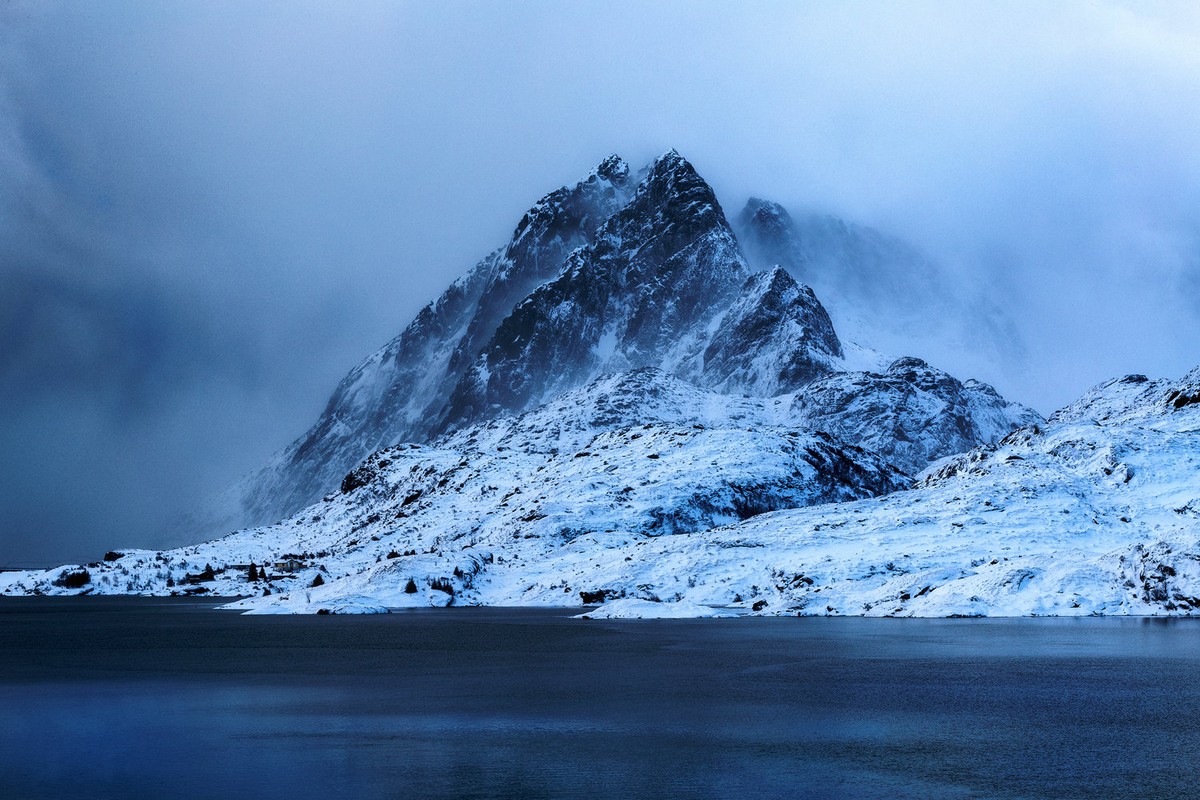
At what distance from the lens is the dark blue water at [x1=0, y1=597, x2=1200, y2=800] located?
808 inches

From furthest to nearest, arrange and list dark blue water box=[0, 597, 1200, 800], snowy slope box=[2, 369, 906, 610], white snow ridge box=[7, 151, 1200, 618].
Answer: snowy slope box=[2, 369, 906, 610] → white snow ridge box=[7, 151, 1200, 618] → dark blue water box=[0, 597, 1200, 800]

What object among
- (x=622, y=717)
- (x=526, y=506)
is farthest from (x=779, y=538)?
(x=622, y=717)

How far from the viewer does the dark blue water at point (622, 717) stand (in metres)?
20.5

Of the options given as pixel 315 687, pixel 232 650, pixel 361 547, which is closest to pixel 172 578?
pixel 361 547

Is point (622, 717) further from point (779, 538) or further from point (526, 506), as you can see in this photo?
point (526, 506)

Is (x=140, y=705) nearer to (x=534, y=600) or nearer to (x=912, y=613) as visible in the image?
(x=912, y=613)

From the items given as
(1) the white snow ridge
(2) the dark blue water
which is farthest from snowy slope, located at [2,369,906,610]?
(2) the dark blue water

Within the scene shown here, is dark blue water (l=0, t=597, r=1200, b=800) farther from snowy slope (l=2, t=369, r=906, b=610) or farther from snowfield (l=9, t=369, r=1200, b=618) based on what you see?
snowy slope (l=2, t=369, r=906, b=610)

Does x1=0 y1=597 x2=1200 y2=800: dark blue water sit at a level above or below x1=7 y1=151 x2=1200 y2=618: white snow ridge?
below

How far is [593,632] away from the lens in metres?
59.8

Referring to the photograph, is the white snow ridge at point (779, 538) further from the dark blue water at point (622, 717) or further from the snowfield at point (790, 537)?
the dark blue water at point (622, 717)

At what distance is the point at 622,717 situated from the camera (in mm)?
28656

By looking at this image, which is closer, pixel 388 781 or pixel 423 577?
pixel 388 781

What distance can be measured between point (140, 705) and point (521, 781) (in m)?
16.2
